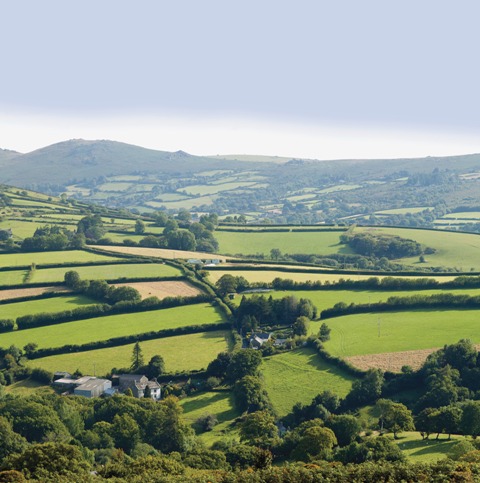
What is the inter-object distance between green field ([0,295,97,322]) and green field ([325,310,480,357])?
3438 centimetres

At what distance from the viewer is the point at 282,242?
580 feet

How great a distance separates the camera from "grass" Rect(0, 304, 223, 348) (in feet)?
307

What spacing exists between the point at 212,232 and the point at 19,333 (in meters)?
90.5

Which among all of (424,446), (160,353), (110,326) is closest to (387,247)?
(110,326)

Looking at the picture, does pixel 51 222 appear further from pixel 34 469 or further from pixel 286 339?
pixel 34 469

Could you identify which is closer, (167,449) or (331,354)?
(167,449)

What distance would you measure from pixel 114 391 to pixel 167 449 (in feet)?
53.4

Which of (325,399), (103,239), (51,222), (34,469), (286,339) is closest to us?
(34,469)

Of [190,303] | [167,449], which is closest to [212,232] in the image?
[190,303]

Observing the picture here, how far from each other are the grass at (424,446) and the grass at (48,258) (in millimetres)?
78992

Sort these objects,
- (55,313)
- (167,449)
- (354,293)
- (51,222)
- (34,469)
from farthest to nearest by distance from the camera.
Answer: (51,222)
(354,293)
(55,313)
(167,449)
(34,469)

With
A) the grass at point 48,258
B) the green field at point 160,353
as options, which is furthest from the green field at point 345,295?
the grass at point 48,258

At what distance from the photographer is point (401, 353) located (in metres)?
84.4

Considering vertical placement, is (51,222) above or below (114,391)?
above
